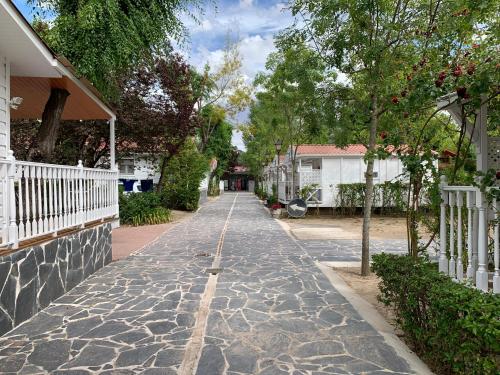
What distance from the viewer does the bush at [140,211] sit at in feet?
52.7

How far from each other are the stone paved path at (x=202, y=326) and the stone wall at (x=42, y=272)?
0.16m

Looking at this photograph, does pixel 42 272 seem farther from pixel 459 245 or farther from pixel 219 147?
pixel 219 147

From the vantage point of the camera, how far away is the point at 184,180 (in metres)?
22.0

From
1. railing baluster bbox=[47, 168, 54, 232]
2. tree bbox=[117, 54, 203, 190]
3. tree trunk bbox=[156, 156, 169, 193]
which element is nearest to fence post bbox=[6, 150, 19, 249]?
railing baluster bbox=[47, 168, 54, 232]

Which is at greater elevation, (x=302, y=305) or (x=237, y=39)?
(x=237, y=39)

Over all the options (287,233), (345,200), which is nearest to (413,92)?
(287,233)

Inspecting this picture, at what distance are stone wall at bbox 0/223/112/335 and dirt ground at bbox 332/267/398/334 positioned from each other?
14.9 ft

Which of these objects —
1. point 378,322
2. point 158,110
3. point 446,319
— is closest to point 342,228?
point 158,110

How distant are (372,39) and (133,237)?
9.10 meters

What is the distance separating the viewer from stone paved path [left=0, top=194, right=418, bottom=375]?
3.79 m

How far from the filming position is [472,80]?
3.72 meters

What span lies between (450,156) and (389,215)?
15005mm

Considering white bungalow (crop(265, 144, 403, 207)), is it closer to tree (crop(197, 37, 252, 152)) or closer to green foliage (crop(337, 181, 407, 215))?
green foliage (crop(337, 181, 407, 215))

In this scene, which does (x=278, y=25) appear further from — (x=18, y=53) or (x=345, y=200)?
(x=345, y=200)
